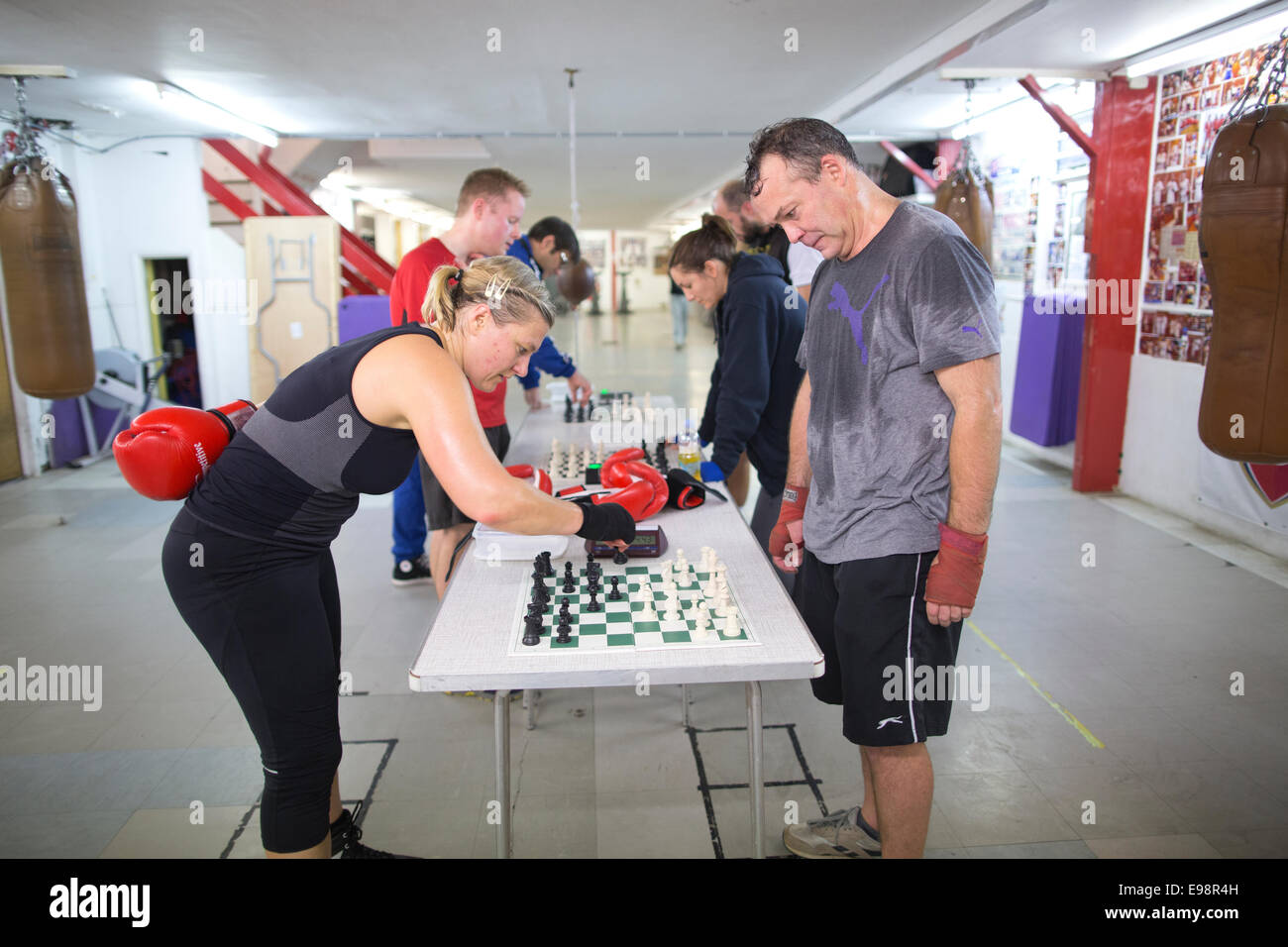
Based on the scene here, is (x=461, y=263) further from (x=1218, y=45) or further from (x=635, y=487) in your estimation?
(x=1218, y=45)

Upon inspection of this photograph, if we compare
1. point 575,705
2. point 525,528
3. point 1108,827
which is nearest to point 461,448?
point 525,528

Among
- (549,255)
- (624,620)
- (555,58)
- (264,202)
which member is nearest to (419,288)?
(549,255)

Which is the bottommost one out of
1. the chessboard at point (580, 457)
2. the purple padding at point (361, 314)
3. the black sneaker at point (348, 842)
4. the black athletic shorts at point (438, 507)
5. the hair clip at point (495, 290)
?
the black sneaker at point (348, 842)

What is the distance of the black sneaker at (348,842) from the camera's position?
2.18 meters

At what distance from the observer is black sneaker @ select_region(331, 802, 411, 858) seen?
2182 millimetres

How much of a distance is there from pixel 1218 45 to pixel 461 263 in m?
4.20

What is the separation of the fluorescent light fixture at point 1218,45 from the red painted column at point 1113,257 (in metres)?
0.27

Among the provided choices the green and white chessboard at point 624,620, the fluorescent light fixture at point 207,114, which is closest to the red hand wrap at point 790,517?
the green and white chessboard at point 624,620

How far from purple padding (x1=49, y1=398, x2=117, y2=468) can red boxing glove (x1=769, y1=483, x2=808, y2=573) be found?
6.87 metres

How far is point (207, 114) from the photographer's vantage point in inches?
249

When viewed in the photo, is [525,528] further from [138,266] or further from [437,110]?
[138,266]

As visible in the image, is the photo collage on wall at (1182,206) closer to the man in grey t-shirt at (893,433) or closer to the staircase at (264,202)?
the man in grey t-shirt at (893,433)

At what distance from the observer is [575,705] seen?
10.3ft
